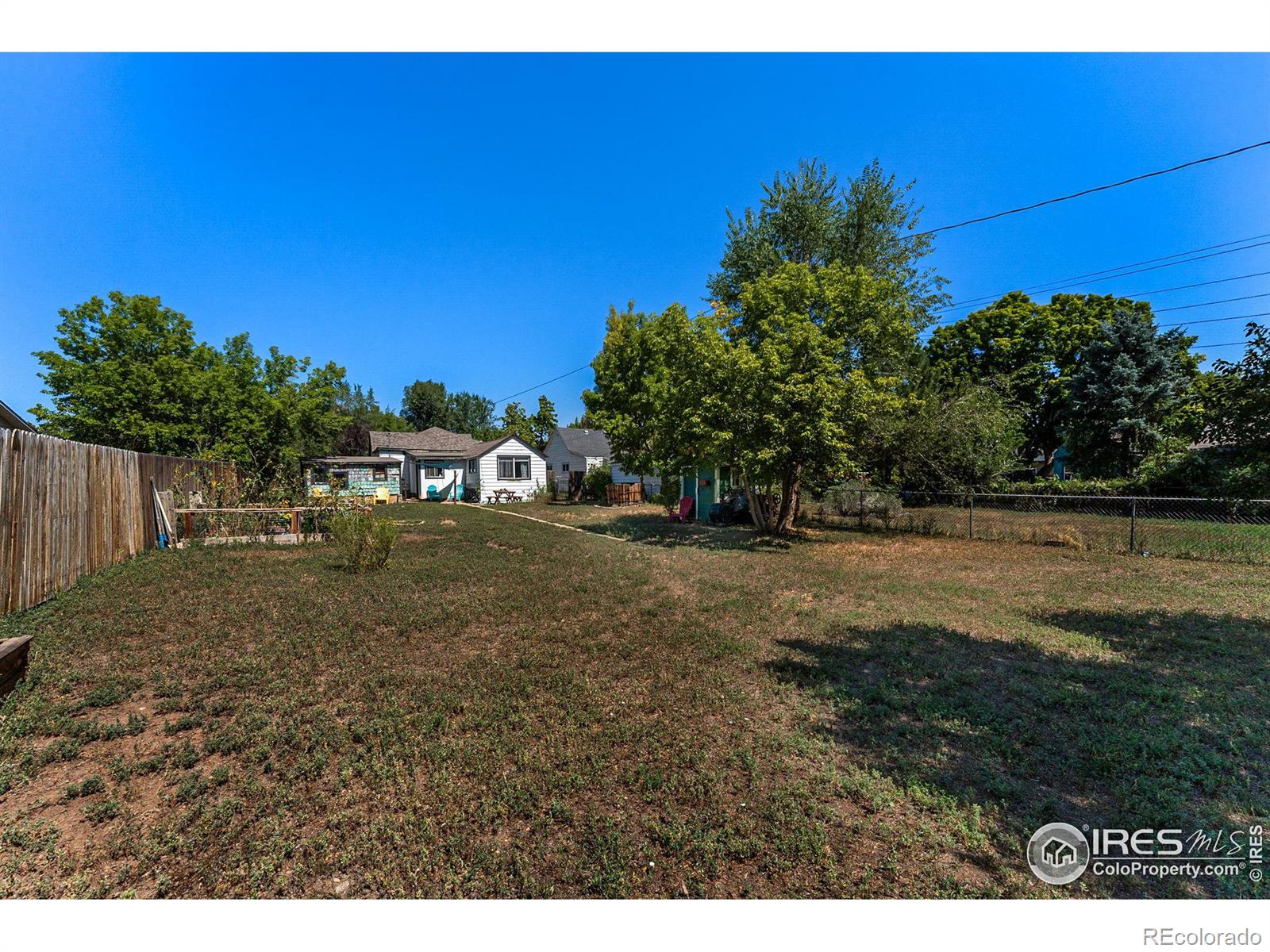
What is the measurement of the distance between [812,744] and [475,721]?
230 centimetres

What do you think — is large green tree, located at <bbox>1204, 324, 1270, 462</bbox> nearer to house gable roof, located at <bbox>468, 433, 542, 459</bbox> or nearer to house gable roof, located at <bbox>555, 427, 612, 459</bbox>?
house gable roof, located at <bbox>468, 433, 542, 459</bbox>

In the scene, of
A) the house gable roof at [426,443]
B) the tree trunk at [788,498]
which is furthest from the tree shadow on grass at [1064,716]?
the house gable roof at [426,443]

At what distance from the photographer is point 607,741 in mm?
3141

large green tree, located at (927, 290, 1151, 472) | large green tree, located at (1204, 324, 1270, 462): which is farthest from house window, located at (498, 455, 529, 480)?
large green tree, located at (1204, 324, 1270, 462)

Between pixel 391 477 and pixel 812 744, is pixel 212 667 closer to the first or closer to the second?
pixel 812 744

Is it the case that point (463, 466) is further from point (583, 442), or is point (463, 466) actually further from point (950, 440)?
point (950, 440)

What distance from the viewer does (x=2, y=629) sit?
183 inches

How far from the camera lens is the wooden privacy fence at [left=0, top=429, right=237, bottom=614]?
5.15 m

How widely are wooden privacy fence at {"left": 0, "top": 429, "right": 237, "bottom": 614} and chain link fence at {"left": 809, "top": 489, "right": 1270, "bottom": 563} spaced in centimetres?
1494

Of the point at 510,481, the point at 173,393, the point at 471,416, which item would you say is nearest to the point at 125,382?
the point at 173,393

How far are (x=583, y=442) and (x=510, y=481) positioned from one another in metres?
8.87

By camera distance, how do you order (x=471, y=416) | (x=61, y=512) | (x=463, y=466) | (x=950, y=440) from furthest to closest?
(x=471, y=416), (x=463, y=466), (x=950, y=440), (x=61, y=512)

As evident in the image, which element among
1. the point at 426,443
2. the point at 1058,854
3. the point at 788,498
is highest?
the point at 426,443

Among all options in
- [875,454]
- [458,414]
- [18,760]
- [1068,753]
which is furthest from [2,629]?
[458,414]
